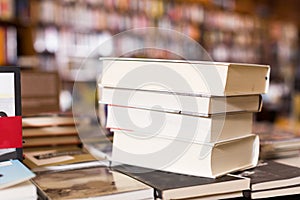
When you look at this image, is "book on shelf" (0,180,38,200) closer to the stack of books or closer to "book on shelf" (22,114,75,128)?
the stack of books

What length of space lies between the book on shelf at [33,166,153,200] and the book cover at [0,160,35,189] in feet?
0.12

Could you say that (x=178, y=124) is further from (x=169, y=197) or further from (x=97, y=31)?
(x=97, y=31)

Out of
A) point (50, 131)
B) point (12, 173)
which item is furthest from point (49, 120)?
point (12, 173)

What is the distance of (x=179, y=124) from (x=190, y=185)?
10cm

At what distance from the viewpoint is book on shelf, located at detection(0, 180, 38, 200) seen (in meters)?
0.48

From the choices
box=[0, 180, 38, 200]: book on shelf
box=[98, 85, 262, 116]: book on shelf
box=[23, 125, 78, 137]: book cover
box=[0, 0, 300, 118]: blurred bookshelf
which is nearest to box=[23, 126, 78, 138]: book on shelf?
box=[23, 125, 78, 137]: book cover

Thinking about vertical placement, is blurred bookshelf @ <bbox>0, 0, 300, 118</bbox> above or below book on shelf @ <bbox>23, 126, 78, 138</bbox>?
above

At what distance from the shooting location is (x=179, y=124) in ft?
1.96

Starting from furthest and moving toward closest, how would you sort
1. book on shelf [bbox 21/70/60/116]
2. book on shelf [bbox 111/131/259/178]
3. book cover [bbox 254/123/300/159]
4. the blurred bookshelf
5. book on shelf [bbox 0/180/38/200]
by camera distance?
the blurred bookshelf < book on shelf [bbox 21/70/60/116] < book cover [bbox 254/123/300/159] < book on shelf [bbox 111/131/259/178] < book on shelf [bbox 0/180/38/200]

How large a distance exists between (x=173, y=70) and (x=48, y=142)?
37cm

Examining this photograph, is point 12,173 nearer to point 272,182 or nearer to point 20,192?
point 20,192

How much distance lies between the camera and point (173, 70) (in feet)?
1.95

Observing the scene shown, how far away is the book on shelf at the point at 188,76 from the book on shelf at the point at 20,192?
223mm

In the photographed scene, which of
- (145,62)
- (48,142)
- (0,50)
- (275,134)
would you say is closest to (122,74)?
(145,62)
